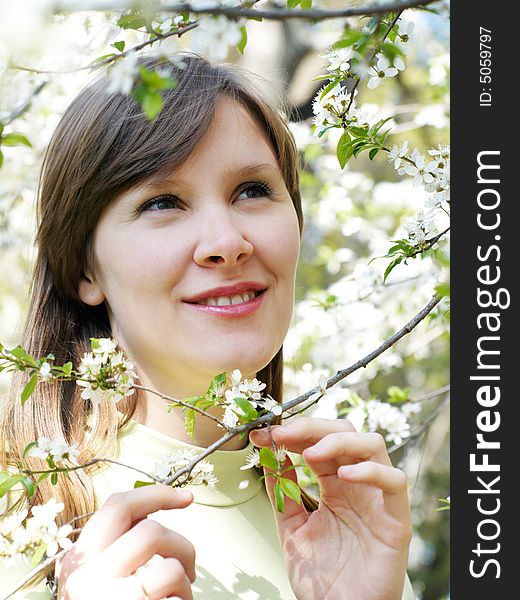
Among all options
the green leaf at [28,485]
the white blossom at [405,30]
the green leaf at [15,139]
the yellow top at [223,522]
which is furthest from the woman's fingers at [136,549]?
the white blossom at [405,30]

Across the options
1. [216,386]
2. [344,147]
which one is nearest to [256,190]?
[344,147]

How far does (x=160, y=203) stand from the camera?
1501mm

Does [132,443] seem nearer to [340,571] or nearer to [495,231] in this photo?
[340,571]

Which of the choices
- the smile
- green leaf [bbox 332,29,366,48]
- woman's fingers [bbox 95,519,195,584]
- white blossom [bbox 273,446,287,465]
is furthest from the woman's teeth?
green leaf [bbox 332,29,366,48]

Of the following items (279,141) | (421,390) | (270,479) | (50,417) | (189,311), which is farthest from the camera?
(421,390)

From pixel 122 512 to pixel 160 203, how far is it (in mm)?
640

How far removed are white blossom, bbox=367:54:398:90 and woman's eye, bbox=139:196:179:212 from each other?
0.42m

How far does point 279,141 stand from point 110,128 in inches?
13.7

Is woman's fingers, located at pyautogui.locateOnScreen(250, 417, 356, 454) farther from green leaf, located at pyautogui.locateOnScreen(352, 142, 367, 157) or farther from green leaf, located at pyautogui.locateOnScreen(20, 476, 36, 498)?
green leaf, located at pyautogui.locateOnScreen(352, 142, 367, 157)

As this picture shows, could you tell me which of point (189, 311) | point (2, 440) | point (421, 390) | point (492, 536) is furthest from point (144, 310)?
point (421, 390)

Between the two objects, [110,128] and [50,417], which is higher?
[110,128]

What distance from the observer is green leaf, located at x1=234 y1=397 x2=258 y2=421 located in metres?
1.10

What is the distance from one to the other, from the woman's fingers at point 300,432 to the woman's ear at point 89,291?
1.85 feet

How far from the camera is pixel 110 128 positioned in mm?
1562
